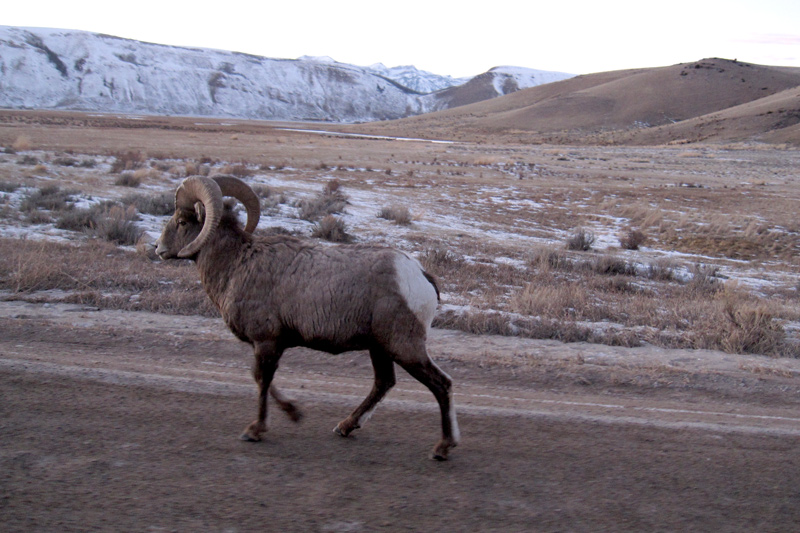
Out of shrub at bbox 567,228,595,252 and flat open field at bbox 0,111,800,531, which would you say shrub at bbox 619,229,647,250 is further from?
flat open field at bbox 0,111,800,531

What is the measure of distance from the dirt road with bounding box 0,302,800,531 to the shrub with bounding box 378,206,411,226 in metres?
11.8

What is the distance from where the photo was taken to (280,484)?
4.23m

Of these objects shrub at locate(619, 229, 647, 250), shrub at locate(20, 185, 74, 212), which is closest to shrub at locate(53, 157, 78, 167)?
shrub at locate(20, 185, 74, 212)

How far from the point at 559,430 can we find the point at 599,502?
1.20 m

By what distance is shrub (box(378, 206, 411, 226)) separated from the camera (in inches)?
754

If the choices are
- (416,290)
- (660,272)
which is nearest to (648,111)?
(660,272)

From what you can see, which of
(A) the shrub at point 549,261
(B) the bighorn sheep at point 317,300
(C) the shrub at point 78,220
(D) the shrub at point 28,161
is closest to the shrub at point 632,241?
(A) the shrub at point 549,261

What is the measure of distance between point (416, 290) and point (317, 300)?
0.77m

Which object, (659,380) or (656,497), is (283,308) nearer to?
(656,497)

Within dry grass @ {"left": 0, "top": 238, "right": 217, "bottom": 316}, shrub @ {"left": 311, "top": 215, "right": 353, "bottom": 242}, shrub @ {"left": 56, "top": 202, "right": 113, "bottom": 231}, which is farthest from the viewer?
shrub @ {"left": 311, "top": 215, "right": 353, "bottom": 242}

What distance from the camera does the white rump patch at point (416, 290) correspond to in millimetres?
4582

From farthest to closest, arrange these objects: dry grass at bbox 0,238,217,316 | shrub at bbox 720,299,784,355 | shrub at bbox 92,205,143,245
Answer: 1. shrub at bbox 92,205,143,245
2. dry grass at bbox 0,238,217,316
3. shrub at bbox 720,299,784,355

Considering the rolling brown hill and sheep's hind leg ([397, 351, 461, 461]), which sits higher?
the rolling brown hill

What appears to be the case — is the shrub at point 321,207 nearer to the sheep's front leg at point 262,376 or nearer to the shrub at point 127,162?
the shrub at point 127,162
